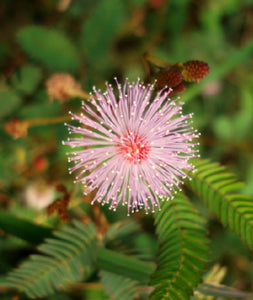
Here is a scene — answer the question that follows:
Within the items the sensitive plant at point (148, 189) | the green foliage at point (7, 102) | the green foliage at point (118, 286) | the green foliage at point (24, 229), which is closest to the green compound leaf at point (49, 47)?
the green foliage at point (7, 102)

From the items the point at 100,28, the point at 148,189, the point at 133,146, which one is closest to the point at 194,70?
the point at 133,146

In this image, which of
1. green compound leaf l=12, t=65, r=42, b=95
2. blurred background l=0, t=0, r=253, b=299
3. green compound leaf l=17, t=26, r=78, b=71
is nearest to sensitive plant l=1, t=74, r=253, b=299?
blurred background l=0, t=0, r=253, b=299

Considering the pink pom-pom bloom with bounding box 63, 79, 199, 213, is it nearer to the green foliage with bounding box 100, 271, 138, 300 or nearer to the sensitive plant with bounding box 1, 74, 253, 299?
the sensitive plant with bounding box 1, 74, 253, 299

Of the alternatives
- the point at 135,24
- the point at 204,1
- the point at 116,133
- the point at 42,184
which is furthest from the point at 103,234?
the point at 204,1

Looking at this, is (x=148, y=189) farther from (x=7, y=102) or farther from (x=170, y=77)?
(x=7, y=102)

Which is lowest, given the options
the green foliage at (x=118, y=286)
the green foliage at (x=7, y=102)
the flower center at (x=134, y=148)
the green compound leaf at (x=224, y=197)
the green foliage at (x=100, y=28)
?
the green foliage at (x=118, y=286)

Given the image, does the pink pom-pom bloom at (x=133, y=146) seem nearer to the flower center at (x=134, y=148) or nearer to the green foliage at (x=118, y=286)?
the flower center at (x=134, y=148)
